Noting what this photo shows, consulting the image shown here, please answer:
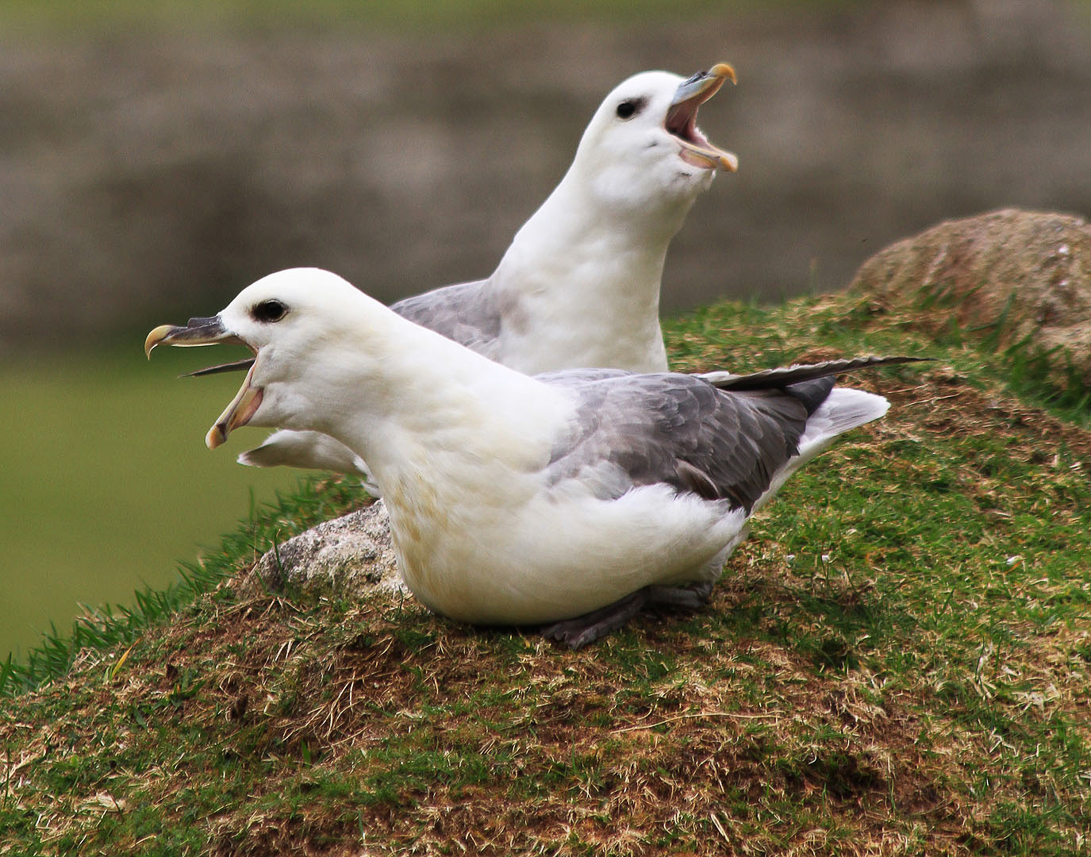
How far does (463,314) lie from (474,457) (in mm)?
1336

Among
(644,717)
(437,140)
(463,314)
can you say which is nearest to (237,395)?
(644,717)

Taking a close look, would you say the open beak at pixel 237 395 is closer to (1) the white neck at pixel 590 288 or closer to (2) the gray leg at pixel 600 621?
(2) the gray leg at pixel 600 621

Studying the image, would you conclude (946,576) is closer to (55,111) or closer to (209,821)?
(209,821)

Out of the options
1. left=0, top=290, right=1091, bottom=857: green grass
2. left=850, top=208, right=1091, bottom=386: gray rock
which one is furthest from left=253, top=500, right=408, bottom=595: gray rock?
left=850, top=208, right=1091, bottom=386: gray rock

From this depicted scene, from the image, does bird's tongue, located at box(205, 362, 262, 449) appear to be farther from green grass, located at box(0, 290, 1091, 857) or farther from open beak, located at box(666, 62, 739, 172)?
open beak, located at box(666, 62, 739, 172)

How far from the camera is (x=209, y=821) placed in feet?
10.7

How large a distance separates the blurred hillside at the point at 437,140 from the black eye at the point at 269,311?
7.17m

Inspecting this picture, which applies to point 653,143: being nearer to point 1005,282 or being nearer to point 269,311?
point 269,311

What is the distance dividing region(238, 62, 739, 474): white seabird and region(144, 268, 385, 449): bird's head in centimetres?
89

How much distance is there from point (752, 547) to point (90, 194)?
717cm

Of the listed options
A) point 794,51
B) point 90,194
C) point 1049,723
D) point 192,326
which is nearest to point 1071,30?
point 794,51

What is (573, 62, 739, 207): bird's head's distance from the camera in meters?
4.24

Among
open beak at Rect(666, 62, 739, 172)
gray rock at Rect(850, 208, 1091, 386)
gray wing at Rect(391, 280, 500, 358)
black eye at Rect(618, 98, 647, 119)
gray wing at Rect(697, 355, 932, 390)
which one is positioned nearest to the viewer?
gray wing at Rect(697, 355, 932, 390)

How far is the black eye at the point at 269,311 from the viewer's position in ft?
10.8
